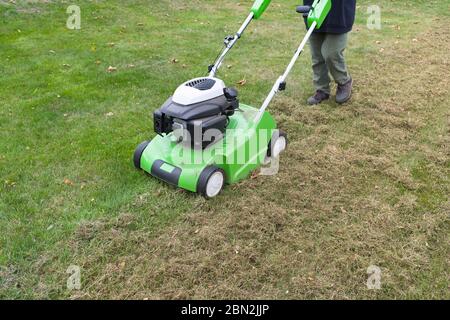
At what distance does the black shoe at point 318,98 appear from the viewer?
4.40m

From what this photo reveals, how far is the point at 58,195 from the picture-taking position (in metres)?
3.02

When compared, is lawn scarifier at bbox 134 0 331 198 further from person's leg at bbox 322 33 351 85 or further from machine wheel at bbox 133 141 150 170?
person's leg at bbox 322 33 351 85

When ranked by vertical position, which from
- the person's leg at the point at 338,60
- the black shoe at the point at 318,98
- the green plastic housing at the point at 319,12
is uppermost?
the green plastic housing at the point at 319,12

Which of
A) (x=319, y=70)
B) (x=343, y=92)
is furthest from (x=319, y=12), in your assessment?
(x=343, y=92)

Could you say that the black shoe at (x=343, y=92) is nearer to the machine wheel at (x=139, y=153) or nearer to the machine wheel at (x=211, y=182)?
the machine wheel at (x=211, y=182)

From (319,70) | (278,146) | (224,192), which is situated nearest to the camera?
(224,192)

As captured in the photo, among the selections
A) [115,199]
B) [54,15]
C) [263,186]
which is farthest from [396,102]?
[54,15]

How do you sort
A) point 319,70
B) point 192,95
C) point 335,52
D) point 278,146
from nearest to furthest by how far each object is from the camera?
point 192,95 → point 278,146 → point 335,52 → point 319,70

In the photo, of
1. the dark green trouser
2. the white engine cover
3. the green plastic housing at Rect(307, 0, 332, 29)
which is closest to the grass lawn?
the dark green trouser

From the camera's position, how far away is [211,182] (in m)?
2.88

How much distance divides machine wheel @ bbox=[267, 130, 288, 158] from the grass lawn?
66 mm

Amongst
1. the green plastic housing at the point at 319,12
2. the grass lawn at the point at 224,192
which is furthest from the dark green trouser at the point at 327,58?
the green plastic housing at the point at 319,12

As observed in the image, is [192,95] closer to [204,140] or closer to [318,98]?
[204,140]

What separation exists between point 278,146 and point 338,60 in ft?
4.11
